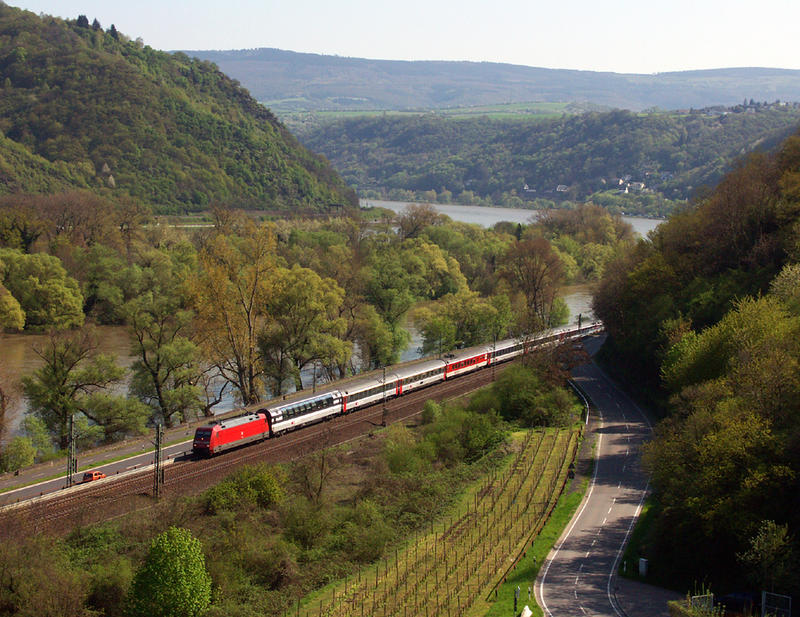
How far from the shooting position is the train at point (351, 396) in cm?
4247

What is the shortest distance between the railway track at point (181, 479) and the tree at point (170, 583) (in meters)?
6.82

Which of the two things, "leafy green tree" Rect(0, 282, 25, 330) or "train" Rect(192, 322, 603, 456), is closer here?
"train" Rect(192, 322, 603, 456)

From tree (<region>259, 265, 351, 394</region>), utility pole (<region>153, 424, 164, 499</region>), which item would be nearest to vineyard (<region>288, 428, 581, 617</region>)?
utility pole (<region>153, 424, 164, 499</region>)

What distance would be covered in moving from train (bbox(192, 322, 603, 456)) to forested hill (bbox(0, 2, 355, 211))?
7536 centimetres

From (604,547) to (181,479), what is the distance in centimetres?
1783

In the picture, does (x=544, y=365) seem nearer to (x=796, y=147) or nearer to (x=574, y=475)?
(x=574, y=475)

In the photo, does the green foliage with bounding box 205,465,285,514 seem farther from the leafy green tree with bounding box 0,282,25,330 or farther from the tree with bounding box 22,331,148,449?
the leafy green tree with bounding box 0,282,25,330

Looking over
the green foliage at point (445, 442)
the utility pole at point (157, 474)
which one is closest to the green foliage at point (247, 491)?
the utility pole at point (157, 474)

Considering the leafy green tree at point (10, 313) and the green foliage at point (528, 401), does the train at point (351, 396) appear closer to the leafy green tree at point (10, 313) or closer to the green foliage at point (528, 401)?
the green foliage at point (528, 401)

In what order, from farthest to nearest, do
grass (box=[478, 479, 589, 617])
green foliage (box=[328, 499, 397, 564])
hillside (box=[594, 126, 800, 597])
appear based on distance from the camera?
green foliage (box=[328, 499, 397, 564])
hillside (box=[594, 126, 800, 597])
grass (box=[478, 479, 589, 617])

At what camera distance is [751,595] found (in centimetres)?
2605

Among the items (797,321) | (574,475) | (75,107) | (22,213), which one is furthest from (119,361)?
(75,107)

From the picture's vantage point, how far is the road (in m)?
26.9

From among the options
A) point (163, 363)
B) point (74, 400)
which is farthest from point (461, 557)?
point (163, 363)
